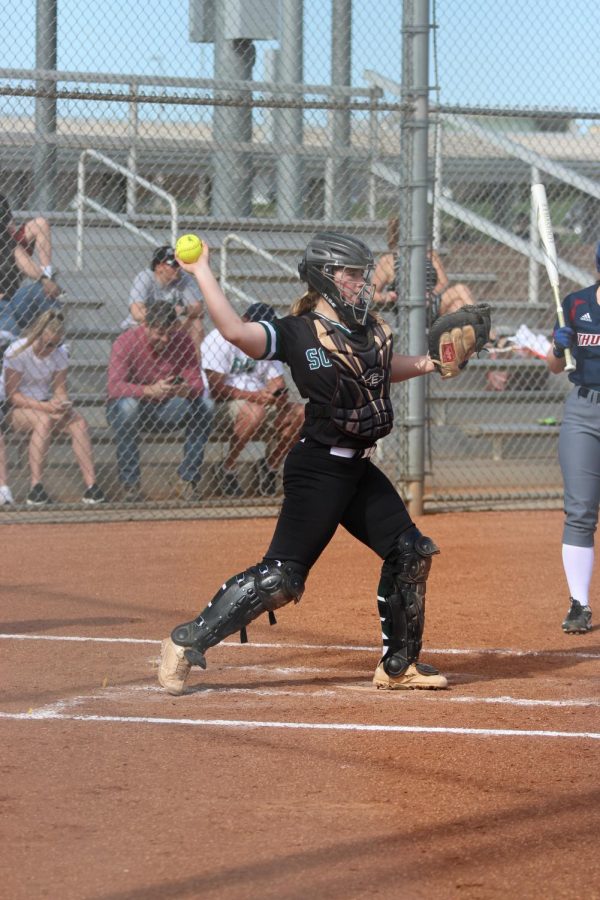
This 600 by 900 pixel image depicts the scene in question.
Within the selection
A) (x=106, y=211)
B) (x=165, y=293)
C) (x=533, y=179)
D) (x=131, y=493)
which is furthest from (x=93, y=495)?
(x=533, y=179)

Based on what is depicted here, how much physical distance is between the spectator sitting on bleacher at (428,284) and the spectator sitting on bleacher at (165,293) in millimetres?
1445

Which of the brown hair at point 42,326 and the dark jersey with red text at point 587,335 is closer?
the dark jersey with red text at point 587,335

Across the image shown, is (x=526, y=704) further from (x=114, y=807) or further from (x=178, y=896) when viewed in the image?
(x=178, y=896)

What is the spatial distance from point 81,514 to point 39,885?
6800mm

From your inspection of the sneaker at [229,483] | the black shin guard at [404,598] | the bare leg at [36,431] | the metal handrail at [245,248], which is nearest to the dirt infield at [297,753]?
the black shin guard at [404,598]

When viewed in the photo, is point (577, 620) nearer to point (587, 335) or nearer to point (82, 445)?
point (587, 335)

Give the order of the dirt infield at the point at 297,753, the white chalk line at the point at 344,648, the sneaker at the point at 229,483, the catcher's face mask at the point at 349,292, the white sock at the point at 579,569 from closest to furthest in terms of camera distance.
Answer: the dirt infield at the point at 297,753, the catcher's face mask at the point at 349,292, the white chalk line at the point at 344,648, the white sock at the point at 579,569, the sneaker at the point at 229,483

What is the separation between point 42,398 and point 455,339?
5.37 metres

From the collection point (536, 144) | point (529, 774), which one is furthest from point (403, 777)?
point (536, 144)

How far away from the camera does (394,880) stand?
319 centimetres

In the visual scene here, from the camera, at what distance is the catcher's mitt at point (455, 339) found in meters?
5.27

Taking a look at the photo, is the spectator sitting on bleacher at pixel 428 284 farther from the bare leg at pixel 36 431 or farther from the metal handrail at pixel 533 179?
the bare leg at pixel 36 431

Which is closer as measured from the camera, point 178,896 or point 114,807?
point 178,896

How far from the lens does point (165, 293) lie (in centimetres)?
1036
